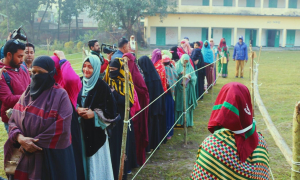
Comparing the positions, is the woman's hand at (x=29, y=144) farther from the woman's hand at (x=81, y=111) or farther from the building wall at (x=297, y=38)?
the building wall at (x=297, y=38)

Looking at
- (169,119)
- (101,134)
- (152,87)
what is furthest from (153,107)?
(101,134)

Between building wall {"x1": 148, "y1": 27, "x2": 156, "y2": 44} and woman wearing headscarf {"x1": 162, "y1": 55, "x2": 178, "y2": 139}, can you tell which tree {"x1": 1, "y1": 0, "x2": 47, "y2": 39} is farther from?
woman wearing headscarf {"x1": 162, "y1": 55, "x2": 178, "y2": 139}

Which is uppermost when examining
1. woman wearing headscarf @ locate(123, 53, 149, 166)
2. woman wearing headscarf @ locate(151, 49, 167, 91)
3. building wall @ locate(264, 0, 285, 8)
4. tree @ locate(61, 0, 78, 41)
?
building wall @ locate(264, 0, 285, 8)

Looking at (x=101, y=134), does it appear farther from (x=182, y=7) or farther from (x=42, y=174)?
(x=182, y=7)

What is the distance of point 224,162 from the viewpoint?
2.13 meters

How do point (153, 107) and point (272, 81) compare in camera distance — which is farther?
point (272, 81)

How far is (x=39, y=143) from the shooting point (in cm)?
275

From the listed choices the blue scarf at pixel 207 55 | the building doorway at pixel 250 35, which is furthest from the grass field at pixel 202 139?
the building doorway at pixel 250 35

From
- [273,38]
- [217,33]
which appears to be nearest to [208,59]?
[217,33]

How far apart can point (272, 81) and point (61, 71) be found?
11.3 meters

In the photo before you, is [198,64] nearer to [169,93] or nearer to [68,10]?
[169,93]

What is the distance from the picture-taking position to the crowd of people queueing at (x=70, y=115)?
9.12 feet

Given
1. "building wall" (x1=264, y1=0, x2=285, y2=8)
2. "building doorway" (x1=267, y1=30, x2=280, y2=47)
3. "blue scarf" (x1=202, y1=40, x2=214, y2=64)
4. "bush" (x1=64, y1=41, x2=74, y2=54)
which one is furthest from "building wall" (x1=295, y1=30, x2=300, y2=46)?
"blue scarf" (x1=202, y1=40, x2=214, y2=64)

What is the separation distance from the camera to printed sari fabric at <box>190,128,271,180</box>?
2.13 m
